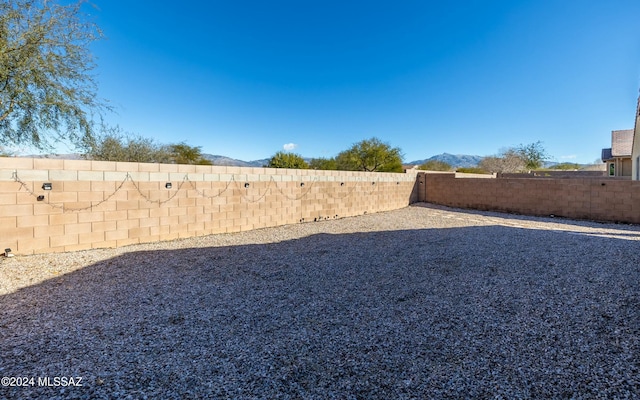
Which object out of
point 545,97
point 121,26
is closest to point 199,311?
point 121,26

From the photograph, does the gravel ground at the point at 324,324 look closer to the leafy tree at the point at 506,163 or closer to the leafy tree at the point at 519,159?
the leafy tree at the point at 519,159

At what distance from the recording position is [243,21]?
53.7 ft

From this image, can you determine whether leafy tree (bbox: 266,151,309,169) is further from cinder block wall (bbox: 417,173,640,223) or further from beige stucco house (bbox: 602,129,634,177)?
beige stucco house (bbox: 602,129,634,177)

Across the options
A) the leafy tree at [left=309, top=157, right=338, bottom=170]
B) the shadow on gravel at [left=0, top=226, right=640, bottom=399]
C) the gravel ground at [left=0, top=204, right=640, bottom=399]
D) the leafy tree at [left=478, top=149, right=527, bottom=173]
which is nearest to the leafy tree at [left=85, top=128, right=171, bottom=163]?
the gravel ground at [left=0, top=204, right=640, bottom=399]

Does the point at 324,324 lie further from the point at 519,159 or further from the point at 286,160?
the point at 519,159

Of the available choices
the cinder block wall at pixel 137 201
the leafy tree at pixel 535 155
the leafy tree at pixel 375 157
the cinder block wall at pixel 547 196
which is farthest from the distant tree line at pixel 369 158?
the cinder block wall at pixel 137 201

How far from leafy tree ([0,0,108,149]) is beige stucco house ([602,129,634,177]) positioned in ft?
110

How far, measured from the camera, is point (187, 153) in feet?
102

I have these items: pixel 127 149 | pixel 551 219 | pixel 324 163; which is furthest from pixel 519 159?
pixel 127 149

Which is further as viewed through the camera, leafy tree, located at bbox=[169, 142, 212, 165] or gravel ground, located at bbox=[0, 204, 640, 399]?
leafy tree, located at bbox=[169, 142, 212, 165]

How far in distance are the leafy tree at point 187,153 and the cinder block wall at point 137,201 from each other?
21716 mm

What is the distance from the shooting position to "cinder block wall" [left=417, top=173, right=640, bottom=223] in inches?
450

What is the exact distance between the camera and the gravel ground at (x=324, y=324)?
7.89ft

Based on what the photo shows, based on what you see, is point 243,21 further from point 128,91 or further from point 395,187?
point 395,187
